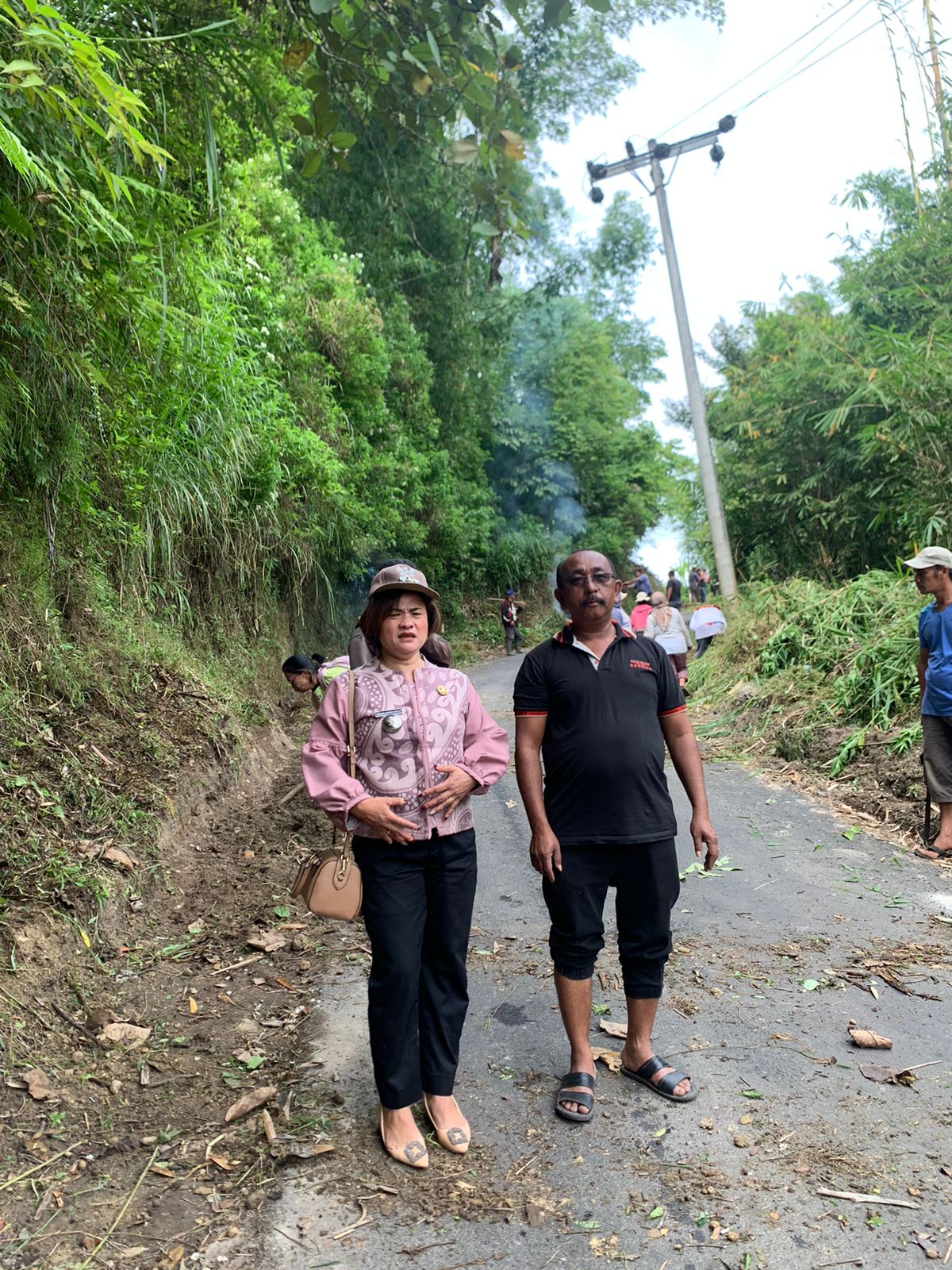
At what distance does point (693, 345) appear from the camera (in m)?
14.3

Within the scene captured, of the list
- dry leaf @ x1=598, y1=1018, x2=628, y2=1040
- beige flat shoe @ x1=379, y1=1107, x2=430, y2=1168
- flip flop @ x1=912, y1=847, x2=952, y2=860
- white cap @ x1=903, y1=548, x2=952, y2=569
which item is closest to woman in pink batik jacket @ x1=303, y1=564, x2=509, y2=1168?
beige flat shoe @ x1=379, y1=1107, x2=430, y2=1168

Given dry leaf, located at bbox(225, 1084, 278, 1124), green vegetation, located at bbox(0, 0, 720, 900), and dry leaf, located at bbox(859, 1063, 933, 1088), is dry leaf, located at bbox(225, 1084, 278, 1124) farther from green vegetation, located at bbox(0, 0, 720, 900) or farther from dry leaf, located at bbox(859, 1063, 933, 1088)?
dry leaf, located at bbox(859, 1063, 933, 1088)

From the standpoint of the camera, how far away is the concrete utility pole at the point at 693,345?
45.6ft

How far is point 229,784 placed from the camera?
6941 mm

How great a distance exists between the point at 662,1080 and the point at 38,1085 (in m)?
2.15

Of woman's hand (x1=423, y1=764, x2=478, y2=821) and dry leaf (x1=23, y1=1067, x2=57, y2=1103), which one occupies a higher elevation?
woman's hand (x1=423, y1=764, x2=478, y2=821)

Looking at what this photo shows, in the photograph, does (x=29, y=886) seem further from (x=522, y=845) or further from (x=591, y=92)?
(x=591, y=92)

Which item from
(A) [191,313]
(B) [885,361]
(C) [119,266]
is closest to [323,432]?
(A) [191,313]

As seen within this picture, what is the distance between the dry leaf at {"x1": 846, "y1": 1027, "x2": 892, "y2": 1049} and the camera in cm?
351

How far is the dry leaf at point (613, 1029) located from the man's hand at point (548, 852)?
3.14ft

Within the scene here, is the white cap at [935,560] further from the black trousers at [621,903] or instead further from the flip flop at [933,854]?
the black trousers at [621,903]

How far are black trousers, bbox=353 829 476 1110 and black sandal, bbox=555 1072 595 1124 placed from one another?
1.29ft

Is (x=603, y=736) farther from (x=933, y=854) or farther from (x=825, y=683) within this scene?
(x=825, y=683)

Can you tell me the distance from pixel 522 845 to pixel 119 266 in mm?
4322
